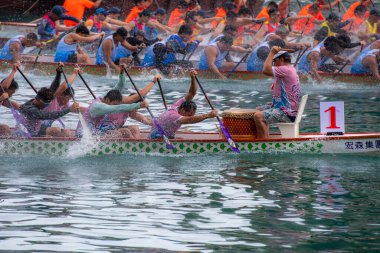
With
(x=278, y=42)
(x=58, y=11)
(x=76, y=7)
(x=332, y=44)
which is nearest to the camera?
(x=332, y=44)

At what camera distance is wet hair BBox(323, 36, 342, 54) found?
21594 mm

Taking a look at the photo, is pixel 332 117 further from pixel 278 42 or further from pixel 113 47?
pixel 113 47

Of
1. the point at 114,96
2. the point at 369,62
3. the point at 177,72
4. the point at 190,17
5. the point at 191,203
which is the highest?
the point at 114,96

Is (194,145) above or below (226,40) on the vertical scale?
below

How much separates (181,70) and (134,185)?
10.9 metres

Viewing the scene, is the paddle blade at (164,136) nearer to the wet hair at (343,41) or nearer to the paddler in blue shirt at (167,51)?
the wet hair at (343,41)

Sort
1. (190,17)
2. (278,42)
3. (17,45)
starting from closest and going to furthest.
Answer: (278,42) → (17,45) → (190,17)

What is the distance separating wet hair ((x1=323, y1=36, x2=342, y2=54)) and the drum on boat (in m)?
7.53

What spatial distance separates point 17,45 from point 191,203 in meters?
12.3

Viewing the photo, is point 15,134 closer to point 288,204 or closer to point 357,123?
point 288,204

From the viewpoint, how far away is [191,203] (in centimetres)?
1149

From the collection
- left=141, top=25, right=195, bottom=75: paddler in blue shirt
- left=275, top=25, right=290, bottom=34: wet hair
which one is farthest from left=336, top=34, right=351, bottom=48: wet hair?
left=141, top=25, right=195, bottom=75: paddler in blue shirt

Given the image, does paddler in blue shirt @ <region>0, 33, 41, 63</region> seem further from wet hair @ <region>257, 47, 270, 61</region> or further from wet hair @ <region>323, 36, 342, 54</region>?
wet hair @ <region>323, 36, 342, 54</region>

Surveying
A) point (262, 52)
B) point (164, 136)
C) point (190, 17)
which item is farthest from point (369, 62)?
point (164, 136)
